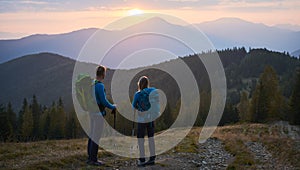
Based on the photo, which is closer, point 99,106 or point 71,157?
point 99,106

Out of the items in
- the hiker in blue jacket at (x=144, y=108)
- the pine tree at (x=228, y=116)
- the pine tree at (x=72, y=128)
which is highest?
the hiker in blue jacket at (x=144, y=108)

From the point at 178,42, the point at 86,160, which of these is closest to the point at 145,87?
the point at 86,160

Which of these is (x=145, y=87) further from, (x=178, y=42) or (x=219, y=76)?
(x=219, y=76)

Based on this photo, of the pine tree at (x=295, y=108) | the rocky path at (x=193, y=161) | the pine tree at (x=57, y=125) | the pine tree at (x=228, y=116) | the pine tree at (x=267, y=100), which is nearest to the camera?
the rocky path at (x=193, y=161)

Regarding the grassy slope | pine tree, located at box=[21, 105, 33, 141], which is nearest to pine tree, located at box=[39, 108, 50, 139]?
pine tree, located at box=[21, 105, 33, 141]

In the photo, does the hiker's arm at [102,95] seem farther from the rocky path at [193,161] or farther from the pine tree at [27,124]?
the pine tree at [27,124]

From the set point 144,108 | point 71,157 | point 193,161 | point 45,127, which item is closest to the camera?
point 144,108

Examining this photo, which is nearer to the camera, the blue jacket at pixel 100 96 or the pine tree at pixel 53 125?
the blue jacket at pixel 100 96

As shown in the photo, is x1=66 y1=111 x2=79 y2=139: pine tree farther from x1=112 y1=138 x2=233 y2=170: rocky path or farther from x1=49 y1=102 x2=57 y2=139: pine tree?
x1=112 y1=138 x2=233 y2=170: rocky path

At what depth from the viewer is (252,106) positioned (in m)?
57.3

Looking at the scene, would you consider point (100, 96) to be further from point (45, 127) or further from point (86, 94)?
point (45, 127)

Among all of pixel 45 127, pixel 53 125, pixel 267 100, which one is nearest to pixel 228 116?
pixel 267 100

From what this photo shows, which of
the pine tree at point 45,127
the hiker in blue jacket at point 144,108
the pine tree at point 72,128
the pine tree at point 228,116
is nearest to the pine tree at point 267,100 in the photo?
the pine tree at point 228,116

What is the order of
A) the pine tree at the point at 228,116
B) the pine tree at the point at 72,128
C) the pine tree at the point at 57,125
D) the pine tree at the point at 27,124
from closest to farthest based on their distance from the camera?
the pine tree at the point at 57,125 → the pine tree at the point at 72,128 → the pine tree at the point at 27,124 → the pine tree at the point at 228,116
